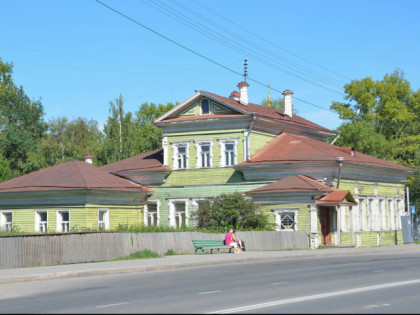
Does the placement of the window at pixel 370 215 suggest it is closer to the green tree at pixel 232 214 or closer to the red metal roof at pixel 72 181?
the green tree at pixel 232 214

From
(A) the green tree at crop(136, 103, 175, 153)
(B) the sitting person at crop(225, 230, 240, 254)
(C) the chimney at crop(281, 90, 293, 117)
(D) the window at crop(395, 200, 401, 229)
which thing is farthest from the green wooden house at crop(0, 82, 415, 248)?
(A) the green tree at crop(136, 103, 175, 153)

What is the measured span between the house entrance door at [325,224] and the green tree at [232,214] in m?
3.62

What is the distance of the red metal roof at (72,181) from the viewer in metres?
42.6

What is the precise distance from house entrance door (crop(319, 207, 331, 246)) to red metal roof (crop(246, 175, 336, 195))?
1.54 metres

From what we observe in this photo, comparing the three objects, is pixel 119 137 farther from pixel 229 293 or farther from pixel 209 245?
pixel 229 293

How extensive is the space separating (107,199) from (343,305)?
1304 inches

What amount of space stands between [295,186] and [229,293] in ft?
86.8

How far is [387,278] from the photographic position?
17.5 metres

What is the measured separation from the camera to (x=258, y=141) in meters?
45.8

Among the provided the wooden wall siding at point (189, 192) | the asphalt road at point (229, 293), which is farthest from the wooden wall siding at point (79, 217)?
the asphalt road at point (229, 293)

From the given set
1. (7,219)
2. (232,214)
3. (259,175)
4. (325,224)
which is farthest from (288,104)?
(7,219)

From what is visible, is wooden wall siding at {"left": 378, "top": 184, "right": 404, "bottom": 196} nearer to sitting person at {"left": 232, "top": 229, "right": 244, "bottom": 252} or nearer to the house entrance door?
the house entrance door

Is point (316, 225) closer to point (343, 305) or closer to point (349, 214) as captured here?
point (349, 214)

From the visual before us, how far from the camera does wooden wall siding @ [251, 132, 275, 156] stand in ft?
148
